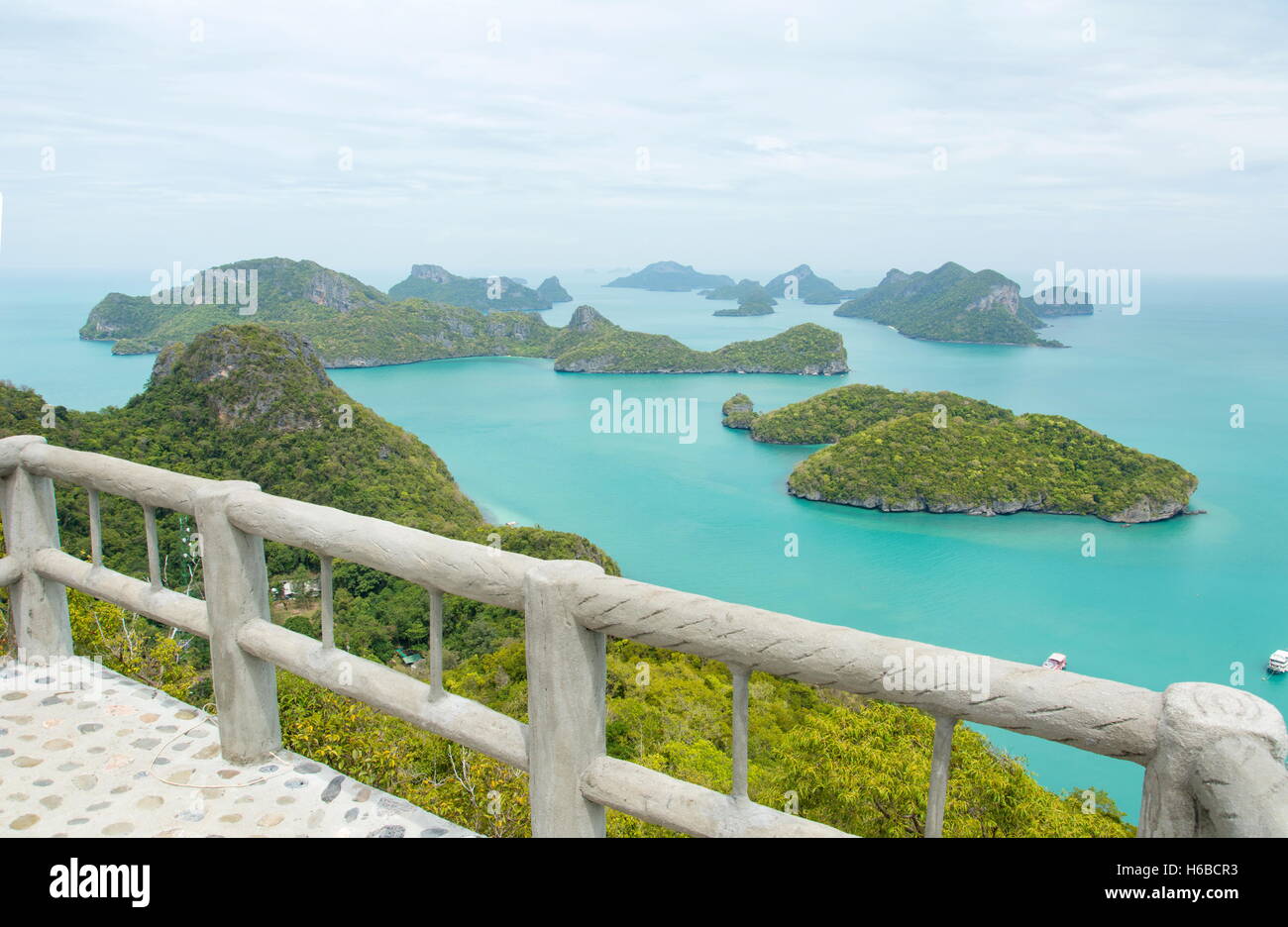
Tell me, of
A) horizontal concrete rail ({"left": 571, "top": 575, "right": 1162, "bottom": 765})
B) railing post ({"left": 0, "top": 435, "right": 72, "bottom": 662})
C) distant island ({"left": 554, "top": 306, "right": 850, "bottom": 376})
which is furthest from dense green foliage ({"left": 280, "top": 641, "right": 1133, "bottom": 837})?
distant island ({"left": 554, "top": 306, "right": 850, "bottom": 376})

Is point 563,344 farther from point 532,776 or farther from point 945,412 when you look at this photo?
point 532,776

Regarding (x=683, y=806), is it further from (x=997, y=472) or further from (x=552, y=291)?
(x=552, y=291)

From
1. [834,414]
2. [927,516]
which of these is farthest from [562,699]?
[834,414]

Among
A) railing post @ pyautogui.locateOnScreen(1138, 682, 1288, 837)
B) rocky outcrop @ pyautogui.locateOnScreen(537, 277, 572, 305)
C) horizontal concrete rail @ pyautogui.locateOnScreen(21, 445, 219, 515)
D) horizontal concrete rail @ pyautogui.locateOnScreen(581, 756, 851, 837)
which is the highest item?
rocky outcrop @ pyautogui.locateOnScreen(537, 277, 572, 305)

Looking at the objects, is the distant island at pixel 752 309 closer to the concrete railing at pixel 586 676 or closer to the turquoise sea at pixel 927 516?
the turquoise sea at pixel 927 516

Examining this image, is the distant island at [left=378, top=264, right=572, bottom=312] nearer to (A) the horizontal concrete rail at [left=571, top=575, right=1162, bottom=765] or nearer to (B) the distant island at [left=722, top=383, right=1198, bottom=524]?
(B) the distant island at [left=722, top=383, right=1198, bottom=524]

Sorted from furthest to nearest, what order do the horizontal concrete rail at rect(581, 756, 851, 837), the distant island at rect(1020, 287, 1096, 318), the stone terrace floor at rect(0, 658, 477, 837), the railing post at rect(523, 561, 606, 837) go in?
the distant island at rect(1020, 287, 1096, 318), the stone terrace floor at rect(0, 658, 477, 837), the railing post at rect(523, 561, 606, 837), the horizontal concrete rail at rect(581, 756, 851, 837)
